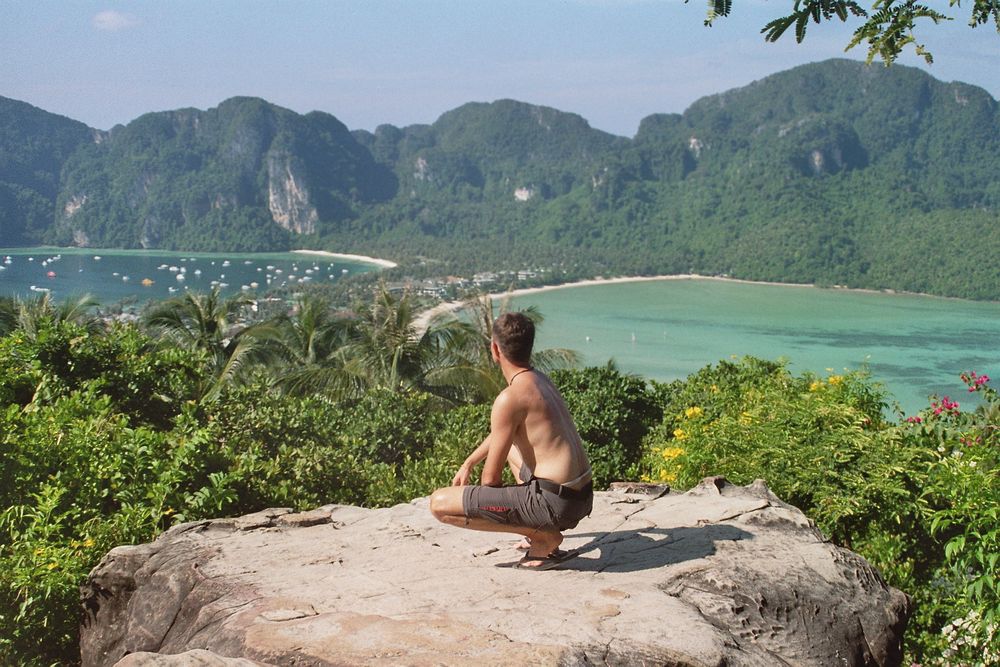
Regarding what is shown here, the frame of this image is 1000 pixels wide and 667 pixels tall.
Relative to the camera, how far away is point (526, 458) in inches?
128

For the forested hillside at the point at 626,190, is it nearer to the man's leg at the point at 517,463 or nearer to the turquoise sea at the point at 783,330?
the turquoise sea at the point at 783,330

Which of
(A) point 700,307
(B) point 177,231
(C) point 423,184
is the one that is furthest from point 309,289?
(C) point 423,184

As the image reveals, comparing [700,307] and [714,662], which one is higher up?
[714,662]

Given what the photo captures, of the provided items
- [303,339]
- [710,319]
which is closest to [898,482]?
[303,339]

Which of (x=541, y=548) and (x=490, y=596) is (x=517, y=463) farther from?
(x=490, y=596)

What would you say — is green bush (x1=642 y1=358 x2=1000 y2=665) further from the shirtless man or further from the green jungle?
the shirtless man

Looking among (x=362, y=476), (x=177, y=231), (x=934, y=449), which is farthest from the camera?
(x=177, y=231)

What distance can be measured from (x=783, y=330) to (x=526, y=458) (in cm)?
5808

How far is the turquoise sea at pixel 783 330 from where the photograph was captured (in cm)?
4406

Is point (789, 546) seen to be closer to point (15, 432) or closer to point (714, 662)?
point (714, 662)

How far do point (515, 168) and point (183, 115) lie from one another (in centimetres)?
6235

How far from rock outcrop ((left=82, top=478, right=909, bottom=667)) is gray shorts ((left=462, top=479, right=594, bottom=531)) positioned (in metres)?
0.24

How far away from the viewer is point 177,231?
5059 inches

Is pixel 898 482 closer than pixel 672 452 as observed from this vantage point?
Yes
